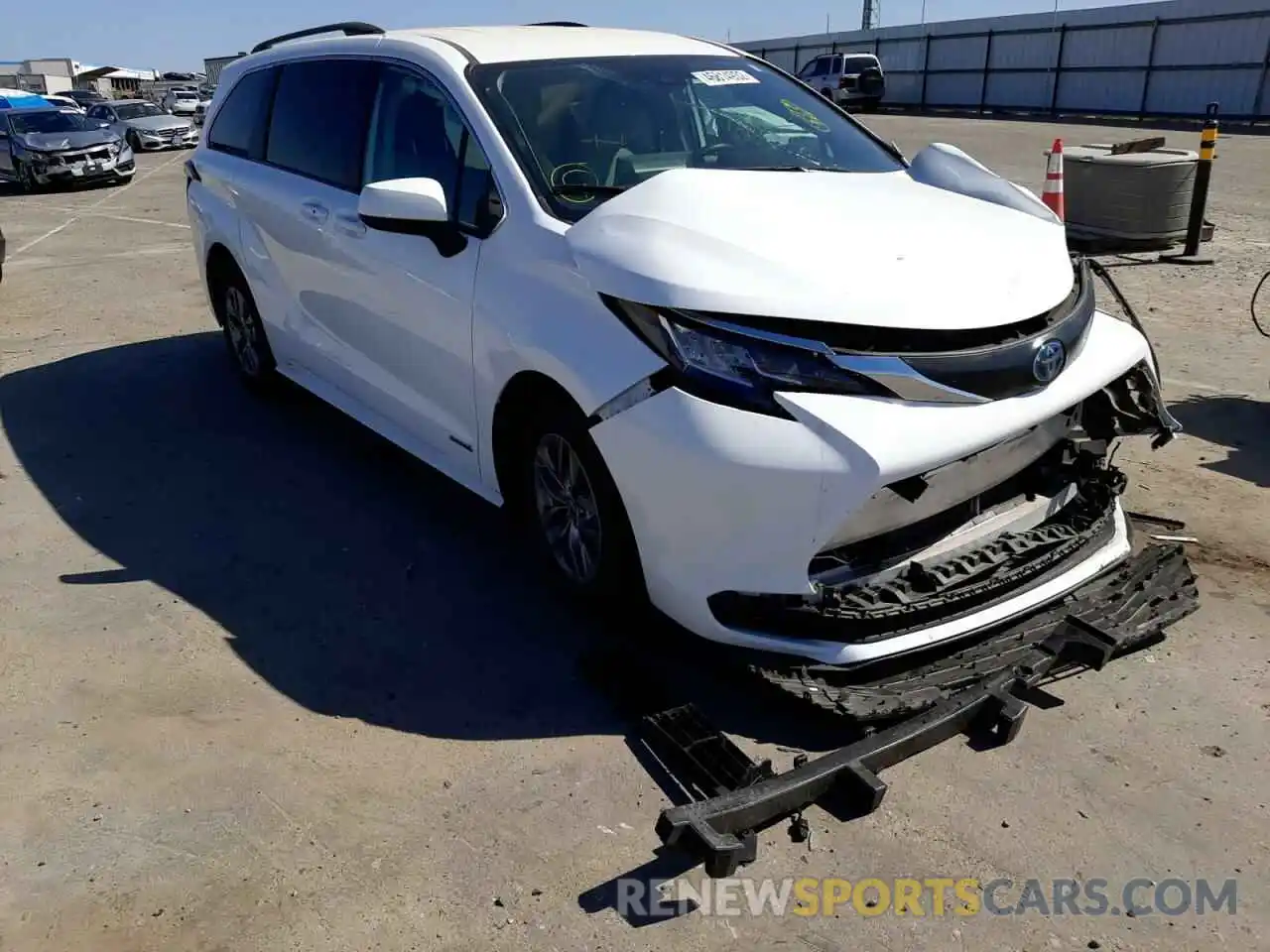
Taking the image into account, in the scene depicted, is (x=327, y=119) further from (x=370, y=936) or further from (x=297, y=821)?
(x=370, y=936)

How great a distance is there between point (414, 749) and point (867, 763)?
128cm

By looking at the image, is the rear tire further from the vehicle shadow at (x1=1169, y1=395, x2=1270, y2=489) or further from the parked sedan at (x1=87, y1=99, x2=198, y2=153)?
the parked sedan at (x1=87, y1=99, x2=198, y2=153)

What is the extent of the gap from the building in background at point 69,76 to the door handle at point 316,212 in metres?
67.8

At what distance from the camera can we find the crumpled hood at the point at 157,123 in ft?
94.7

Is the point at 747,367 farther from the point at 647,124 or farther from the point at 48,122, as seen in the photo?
the point at 48,122

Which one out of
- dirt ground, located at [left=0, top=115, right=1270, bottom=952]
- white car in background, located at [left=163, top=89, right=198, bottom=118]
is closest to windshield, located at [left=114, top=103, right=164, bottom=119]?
white car in background, located at [left=163, top=89, right=198, bottom=118]

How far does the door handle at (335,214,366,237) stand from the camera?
14.5 feet

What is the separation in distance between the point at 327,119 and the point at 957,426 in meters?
3.35

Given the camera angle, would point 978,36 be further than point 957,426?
Yes

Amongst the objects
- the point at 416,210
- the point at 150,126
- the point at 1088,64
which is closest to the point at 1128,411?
the point at 416,210

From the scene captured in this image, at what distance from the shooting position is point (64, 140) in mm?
19109

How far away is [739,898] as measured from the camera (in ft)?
8.38

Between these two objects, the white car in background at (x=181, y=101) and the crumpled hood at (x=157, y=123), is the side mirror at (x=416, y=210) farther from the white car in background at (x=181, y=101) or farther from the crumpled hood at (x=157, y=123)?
the white car in background at (x=181, y=101)

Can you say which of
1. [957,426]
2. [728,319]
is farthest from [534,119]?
[957,426]
